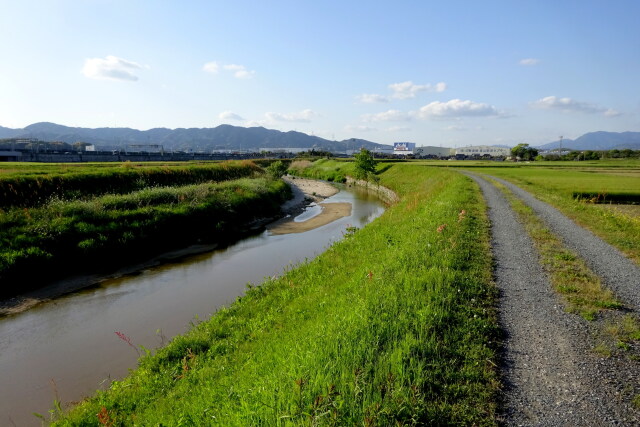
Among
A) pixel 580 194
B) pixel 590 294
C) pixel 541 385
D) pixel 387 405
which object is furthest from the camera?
pixel 580 194

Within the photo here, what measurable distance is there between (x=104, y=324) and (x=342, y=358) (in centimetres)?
1072

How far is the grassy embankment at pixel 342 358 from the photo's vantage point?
4.91 metres

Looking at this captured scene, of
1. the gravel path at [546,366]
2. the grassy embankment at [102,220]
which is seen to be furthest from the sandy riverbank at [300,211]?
the gravel path at [546,366]

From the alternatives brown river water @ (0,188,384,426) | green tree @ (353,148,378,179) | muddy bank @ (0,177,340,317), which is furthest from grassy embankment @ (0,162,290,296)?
green tree @ (353,148,378,179)

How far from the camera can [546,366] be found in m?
5.96

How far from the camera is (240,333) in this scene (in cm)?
977

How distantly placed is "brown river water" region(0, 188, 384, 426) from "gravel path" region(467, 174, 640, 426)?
373 inches

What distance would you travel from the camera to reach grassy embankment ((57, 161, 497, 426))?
491cm

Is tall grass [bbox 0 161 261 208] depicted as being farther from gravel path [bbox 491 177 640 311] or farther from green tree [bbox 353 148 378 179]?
green tree [bbox 353 148 378 179]

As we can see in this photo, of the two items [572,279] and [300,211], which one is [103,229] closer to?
[300,211]

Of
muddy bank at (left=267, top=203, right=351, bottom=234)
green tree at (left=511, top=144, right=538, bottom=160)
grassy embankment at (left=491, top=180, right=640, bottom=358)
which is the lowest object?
muddy bank at (left=267, top=203, right=351, bottom=234)

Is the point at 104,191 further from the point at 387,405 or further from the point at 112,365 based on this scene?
the point at 387,405

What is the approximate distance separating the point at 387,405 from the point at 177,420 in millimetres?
3632

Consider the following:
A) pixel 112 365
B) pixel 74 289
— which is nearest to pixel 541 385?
pixel 112 365
